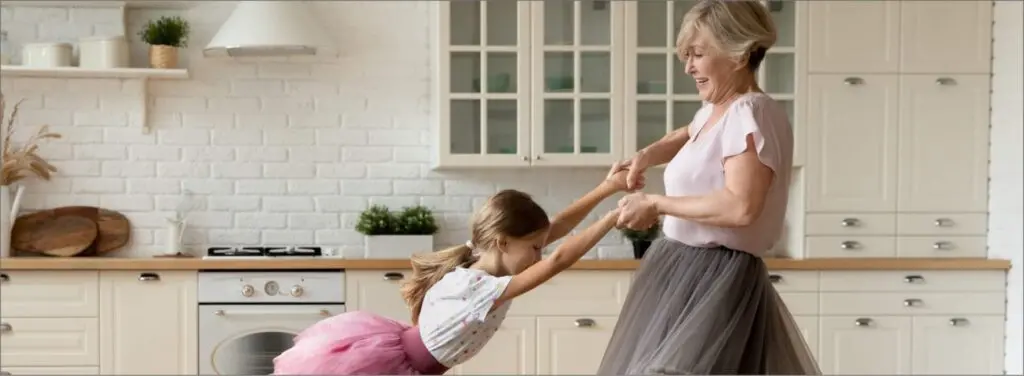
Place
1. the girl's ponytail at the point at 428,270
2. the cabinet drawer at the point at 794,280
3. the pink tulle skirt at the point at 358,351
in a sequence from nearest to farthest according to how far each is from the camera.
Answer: the pink tulle skirt at the point at 358,351 → the girl's ponytail at the point at 428,270 → the cabinet drawer at the point at 794,280

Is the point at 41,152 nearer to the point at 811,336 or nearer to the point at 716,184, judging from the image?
the point at 811,336

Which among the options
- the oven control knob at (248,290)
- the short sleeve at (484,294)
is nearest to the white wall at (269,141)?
the oven control knob at (248,290)

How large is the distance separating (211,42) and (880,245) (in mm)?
2573

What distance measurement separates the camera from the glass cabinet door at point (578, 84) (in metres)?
3.97

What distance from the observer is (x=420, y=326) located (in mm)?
1911

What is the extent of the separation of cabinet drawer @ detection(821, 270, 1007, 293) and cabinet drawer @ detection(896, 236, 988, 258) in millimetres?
152

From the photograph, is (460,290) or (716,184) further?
(460,290)

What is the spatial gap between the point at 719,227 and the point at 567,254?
10.0 inches

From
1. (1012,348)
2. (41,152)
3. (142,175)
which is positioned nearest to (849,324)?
(1012,348)

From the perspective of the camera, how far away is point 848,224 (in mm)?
4051

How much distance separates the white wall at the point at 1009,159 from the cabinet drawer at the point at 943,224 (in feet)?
0.15

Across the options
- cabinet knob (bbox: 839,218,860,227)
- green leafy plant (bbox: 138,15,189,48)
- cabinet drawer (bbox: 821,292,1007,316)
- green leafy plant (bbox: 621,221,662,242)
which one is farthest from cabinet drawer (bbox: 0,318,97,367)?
cabinet knob (bbox: 839,218,860,227)

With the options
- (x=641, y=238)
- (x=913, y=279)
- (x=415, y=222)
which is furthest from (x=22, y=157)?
(x=913, y=279)

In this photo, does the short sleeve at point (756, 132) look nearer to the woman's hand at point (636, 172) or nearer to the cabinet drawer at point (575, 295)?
the woman's hand at point (636, 172)
